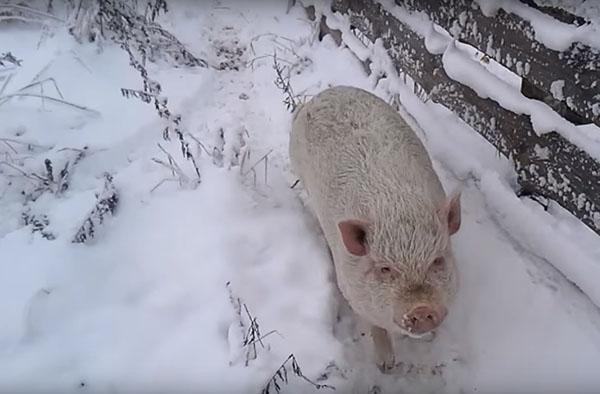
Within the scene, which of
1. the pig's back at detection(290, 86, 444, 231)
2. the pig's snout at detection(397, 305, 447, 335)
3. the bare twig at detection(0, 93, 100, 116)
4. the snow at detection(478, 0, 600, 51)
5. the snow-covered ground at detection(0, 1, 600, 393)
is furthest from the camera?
the bare twig at detection(0, 93, 100, 116)

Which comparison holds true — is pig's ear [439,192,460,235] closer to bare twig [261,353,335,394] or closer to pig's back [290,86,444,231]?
pig's back [290,86,444,231]

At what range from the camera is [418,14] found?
13.8 ft

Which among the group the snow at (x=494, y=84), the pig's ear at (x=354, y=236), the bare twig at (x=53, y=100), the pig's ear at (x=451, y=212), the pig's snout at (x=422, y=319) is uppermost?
the snow at (x=494, y=84)

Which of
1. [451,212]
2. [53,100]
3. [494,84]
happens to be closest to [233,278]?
[451,212]

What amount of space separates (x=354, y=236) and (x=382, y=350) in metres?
0.68

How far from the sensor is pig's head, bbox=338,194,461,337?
2.53 meters

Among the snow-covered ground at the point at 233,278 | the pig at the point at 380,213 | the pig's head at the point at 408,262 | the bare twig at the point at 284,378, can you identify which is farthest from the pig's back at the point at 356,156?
the bare twig at the point at 284,378

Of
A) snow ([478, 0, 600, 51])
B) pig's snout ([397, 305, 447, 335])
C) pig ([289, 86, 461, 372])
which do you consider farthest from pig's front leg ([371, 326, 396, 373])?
snow ([478, 0, 600, 51])

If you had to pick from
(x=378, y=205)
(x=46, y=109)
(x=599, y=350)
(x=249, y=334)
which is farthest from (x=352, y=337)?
(x=46, y=109)

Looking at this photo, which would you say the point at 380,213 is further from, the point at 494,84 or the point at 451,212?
the point at 494,84

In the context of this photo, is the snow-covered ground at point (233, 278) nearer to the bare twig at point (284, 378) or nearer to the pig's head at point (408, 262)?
the bare twig at point (284, 378)

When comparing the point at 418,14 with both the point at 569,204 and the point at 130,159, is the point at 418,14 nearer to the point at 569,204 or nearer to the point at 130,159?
the point at 569,204

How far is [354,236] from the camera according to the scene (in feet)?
8.71

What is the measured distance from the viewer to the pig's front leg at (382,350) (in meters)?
3.01
